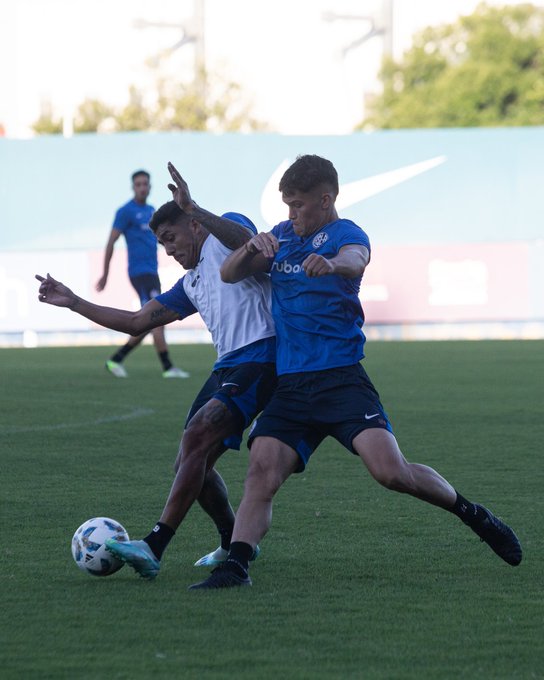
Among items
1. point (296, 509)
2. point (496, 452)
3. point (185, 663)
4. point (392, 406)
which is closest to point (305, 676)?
point (185, 663)

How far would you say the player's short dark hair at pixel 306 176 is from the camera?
512cm

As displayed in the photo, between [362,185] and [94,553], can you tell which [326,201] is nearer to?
[94,553]

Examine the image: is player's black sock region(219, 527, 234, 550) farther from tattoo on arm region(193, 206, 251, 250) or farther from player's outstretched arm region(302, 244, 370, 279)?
player's outstretched arm region(302, 244, 370, 279)

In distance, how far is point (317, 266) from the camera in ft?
15.5

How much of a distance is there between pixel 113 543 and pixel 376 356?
14.0 meters

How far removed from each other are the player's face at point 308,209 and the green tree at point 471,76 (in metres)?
48.6

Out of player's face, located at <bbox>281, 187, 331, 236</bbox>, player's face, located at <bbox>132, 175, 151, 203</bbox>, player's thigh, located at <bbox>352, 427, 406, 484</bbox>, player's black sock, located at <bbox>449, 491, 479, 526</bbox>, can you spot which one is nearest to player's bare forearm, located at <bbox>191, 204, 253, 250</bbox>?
player's face, located at <bbox>281, 187, 331, 236</bbox>

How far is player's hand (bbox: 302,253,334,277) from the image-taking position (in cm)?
472

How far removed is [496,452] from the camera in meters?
9.12

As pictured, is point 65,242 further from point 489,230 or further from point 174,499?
point 174,499

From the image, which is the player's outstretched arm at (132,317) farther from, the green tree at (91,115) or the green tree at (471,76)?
the green tree at (91,115)

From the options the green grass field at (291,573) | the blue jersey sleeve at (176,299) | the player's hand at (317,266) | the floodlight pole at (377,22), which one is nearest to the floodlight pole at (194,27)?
the floodlight pole at (377,22)

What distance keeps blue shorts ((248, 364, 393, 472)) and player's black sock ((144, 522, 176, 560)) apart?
1.65ft

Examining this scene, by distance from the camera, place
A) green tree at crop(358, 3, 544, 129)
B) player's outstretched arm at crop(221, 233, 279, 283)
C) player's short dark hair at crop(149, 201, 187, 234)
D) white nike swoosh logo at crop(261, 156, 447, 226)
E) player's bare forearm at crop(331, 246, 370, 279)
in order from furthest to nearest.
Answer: green tree at crop(358, 3, 544, 129), white nike swoosh logo at crop(261, 156, 447, 226), player's short dark hair at crop(149, 201, 187, 234), player's outstretched arm at crop(221, 233, 279, 283), player's bare forearm at crop(331, 246, 370, 279)
